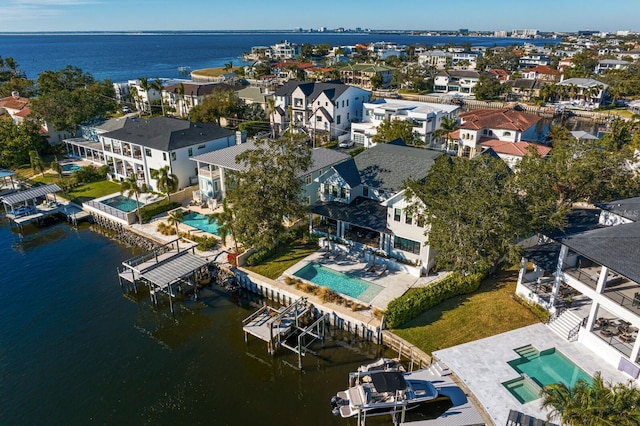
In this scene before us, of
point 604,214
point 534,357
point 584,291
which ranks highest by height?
point 604,214

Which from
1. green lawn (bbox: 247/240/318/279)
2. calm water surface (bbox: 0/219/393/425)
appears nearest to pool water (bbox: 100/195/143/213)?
calm water surface (bbox: 0/219/393/425)

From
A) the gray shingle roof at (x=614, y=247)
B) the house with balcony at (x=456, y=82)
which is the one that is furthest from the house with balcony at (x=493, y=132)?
the house with balcony at (x=456, y=82)

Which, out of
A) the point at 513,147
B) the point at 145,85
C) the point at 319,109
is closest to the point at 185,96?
the point at 145,85

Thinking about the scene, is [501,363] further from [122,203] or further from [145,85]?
[145,85]

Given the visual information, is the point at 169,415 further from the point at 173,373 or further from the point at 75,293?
the point at 75,293

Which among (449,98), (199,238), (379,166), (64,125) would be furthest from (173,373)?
(449,98)
